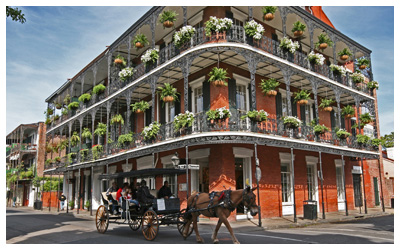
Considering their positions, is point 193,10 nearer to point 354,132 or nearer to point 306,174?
point 306,174

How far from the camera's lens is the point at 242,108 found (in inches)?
639

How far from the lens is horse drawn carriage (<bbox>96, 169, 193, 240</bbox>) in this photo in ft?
29.8

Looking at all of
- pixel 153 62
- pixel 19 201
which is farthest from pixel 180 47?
pixel 19 201

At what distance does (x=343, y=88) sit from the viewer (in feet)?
63.9

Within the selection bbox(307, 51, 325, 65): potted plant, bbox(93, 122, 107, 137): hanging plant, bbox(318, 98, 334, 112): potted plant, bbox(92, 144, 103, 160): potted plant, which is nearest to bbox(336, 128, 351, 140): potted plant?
bbox(318, 98, 334, 112): potted plant

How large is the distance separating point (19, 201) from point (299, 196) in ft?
133

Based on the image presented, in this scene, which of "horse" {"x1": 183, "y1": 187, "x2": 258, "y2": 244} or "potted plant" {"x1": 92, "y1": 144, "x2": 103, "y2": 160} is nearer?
"horse" {"x1": 183, "y1": 187, "x2": 258, "y2": 244}

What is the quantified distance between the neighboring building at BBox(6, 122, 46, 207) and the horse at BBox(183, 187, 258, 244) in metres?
34.6

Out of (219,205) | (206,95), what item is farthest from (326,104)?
(219,205)

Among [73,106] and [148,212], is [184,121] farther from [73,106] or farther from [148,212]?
[73,106]

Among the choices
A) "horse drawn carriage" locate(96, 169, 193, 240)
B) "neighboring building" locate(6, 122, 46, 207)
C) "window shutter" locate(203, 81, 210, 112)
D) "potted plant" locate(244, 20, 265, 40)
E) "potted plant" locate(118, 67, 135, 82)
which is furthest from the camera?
"neighboring building" locate(6, 122, 46, 207)

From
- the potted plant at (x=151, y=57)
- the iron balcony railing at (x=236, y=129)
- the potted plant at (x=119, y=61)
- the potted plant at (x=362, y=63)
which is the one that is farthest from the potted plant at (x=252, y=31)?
the potted plant at (x=362, y=63)

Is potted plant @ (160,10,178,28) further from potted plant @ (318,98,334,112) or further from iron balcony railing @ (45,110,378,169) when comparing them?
potted plant @ (318,98,334,112)

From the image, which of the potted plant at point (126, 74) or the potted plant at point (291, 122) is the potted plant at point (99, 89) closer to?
the potted plant at point (126, 74)
